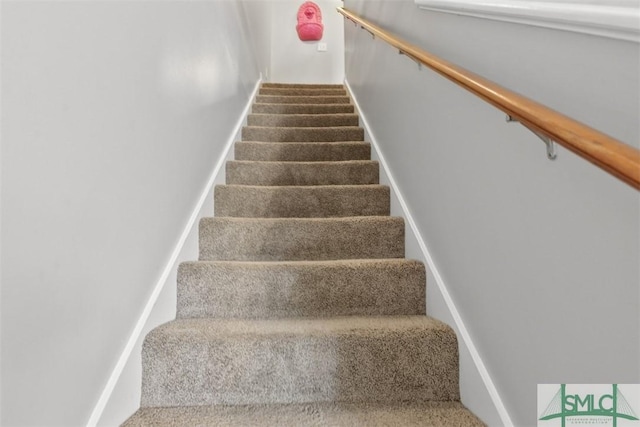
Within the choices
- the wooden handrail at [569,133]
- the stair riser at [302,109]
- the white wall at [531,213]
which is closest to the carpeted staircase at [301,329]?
the white wall at [531,213]

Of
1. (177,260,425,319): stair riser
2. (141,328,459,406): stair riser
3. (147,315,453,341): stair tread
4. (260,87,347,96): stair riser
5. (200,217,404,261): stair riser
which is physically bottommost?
(141,328,459,406): stair riser

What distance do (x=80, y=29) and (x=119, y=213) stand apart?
0.45 meters

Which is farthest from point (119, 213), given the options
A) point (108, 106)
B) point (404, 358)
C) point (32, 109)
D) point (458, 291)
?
point (458, 291)

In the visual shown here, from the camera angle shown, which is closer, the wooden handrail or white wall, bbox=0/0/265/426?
the wooden handrail

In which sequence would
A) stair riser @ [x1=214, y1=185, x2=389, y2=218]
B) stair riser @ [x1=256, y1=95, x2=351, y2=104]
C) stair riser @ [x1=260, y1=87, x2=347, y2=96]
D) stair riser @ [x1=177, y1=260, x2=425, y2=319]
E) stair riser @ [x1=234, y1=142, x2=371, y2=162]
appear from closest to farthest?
stair riser @ [x1=177, y1=260, x2=425, y2=319] → stair riser @ [x1=214, y1=185, x2=389, y2=218] → stair riser @ [x1=234, y1=142, x2=371, y2=162] → stair riser @ [x1=256, y1=95, x2=351, y2=104] → stair riser @ [x1=260, y1=87, x2=347, y2=96]

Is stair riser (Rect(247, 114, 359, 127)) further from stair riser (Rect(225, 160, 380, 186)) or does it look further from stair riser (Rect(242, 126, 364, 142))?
stair riser (Rect(225, 160, 380, 186))

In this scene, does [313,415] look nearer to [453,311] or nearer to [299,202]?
[453,311]

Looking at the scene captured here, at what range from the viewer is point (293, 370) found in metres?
1.18

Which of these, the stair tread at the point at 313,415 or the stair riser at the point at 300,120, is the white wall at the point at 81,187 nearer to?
the stair tread at the point at 313,415

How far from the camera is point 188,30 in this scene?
1.63m

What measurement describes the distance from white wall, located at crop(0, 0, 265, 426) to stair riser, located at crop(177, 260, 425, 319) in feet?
0.36

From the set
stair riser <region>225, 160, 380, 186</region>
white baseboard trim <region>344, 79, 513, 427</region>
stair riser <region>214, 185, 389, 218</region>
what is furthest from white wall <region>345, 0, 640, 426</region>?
stair riser <region>225, 160, 380, 186</region>

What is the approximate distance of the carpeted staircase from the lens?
1.15 metres

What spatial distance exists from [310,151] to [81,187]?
1714 millimetres
